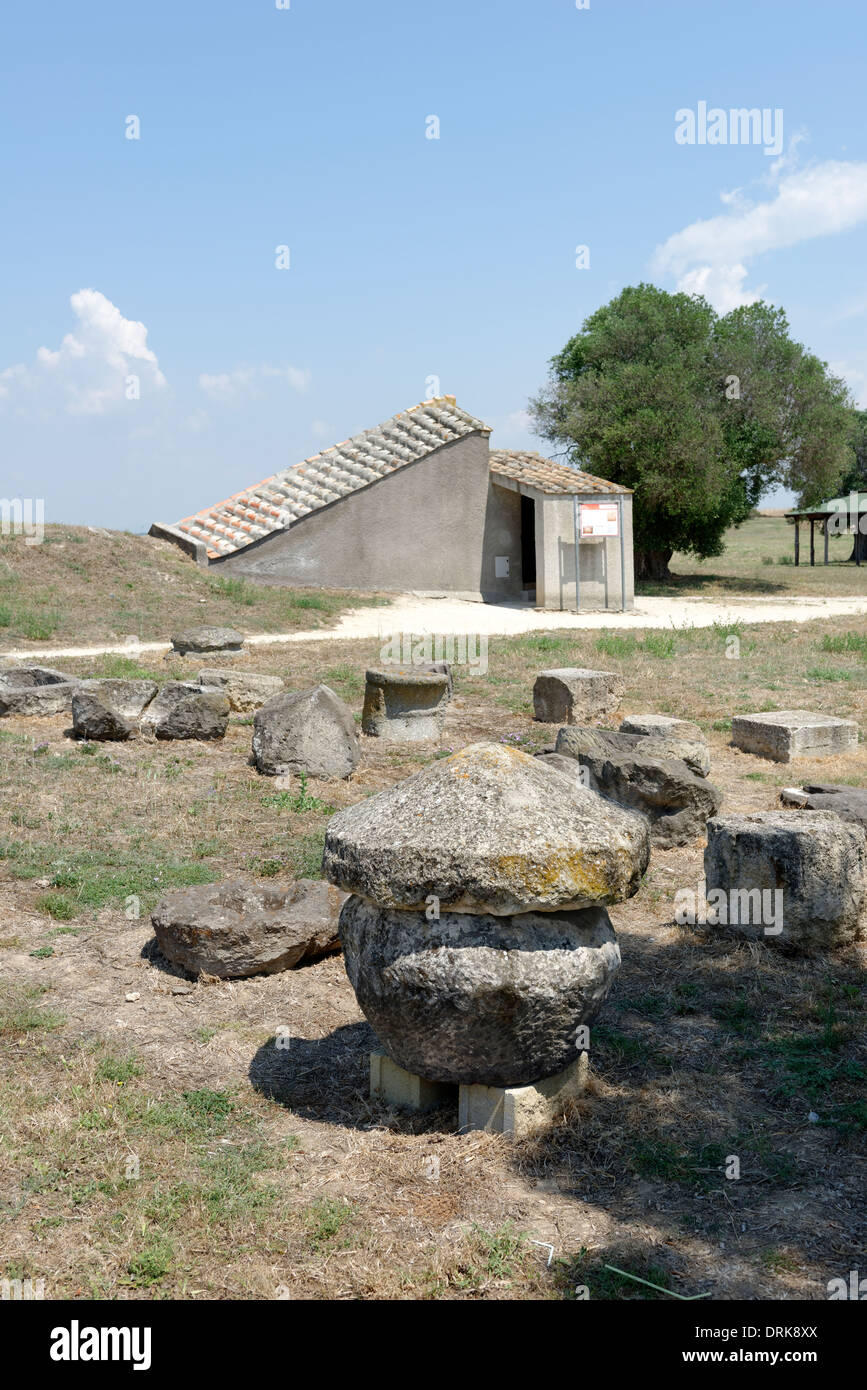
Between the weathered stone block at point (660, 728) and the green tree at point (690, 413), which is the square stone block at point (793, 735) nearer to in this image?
the weathered stone block at point (660, 728)

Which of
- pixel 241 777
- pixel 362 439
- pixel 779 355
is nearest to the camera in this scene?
pixel 241 777

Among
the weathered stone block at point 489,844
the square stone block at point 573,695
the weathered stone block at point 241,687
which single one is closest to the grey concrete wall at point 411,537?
the weathered stone block at point 241,687

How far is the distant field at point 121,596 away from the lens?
53.7 ft

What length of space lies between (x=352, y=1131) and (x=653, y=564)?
86.7 feet

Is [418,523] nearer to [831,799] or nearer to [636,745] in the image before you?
[636,745]

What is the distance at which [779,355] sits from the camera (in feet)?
95.2

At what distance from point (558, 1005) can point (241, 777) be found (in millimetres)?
5637

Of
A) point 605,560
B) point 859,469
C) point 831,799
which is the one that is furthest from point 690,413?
point 859,469

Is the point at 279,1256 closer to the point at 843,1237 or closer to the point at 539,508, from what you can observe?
the point at 843,1237

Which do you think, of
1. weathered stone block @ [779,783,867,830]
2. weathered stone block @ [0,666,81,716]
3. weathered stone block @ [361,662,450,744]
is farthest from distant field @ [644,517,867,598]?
weathered stone block @ [779,783,867,830]

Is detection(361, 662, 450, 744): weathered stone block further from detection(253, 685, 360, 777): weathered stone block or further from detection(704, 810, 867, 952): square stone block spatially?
detection(704, 810, 867, 952): square stone block

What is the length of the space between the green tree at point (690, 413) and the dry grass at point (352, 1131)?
20.3m

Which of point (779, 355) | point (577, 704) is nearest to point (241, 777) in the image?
point (577, 704)
